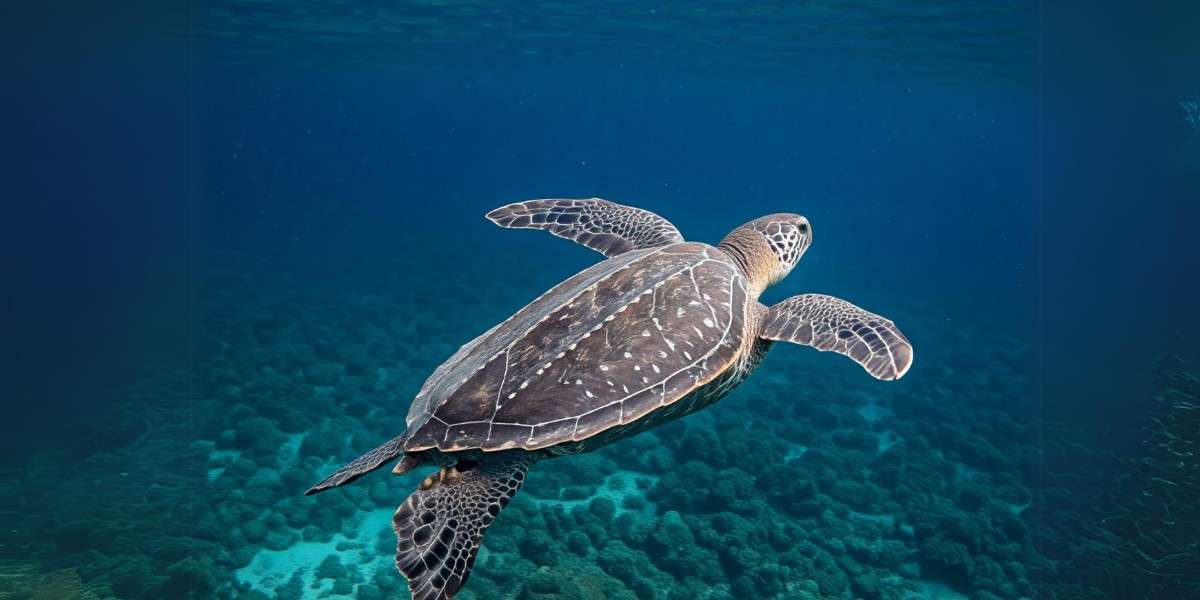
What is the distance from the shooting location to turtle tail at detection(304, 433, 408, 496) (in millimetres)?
4211

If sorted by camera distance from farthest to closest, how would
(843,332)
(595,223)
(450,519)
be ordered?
(595,223), (843,332), (450,519)

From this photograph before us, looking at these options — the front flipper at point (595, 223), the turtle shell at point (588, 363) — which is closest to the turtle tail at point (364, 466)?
the turtle shell at point (588, 363)

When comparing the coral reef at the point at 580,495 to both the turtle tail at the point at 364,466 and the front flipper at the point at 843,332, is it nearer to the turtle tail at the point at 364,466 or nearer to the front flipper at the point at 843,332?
the turtle tail at the point at 364,466

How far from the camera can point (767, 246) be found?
631cm

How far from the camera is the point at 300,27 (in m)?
29.2

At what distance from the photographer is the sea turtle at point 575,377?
13.1ft

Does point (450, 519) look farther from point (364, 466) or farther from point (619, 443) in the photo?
point (619, 443)

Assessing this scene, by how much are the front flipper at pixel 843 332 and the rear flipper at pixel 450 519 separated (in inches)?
86.8

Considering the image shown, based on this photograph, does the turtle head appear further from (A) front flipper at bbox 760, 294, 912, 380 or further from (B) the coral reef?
(B) the coral reef

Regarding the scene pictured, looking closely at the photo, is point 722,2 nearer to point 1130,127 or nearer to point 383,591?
point 383,591

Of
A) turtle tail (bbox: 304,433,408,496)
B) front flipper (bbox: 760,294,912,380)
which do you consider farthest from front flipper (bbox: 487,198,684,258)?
turtle tail (bbox: 304,433,408,496)

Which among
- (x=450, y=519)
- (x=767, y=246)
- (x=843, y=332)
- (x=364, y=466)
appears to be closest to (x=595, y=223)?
(x=767, y=246)

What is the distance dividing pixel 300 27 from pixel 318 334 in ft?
68.8

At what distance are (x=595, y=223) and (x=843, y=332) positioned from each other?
2.65 metres
